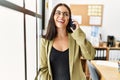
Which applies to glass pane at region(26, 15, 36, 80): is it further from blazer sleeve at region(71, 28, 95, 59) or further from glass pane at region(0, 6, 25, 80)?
blazer sleeve at region(71, 28, 95, 59)

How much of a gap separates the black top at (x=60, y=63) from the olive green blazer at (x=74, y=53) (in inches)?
1.4

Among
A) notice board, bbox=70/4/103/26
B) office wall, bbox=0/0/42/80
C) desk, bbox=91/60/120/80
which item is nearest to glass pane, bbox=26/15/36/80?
office wall, bbox=0/0/42/80

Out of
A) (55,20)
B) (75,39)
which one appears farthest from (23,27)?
(75,39)

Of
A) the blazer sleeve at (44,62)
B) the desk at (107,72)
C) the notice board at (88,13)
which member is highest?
the notice board at (88,13)

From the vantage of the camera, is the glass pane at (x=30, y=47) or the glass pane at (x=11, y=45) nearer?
the glass pane at (x=11, y=45)

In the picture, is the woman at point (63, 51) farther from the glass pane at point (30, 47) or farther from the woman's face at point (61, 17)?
the glass pane at point (30, 47)

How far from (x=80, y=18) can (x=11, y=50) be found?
2.75 meters

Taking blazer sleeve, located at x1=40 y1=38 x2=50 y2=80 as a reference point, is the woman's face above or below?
above

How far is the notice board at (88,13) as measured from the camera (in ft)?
13.2

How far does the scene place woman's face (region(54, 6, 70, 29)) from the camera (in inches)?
56.6

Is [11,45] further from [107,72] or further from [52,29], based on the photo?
[107,72]

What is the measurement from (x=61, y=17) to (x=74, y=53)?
0.32m

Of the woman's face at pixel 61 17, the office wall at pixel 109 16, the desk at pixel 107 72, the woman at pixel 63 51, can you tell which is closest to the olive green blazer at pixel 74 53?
the woman at pixel 63 51

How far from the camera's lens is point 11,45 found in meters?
1.54
